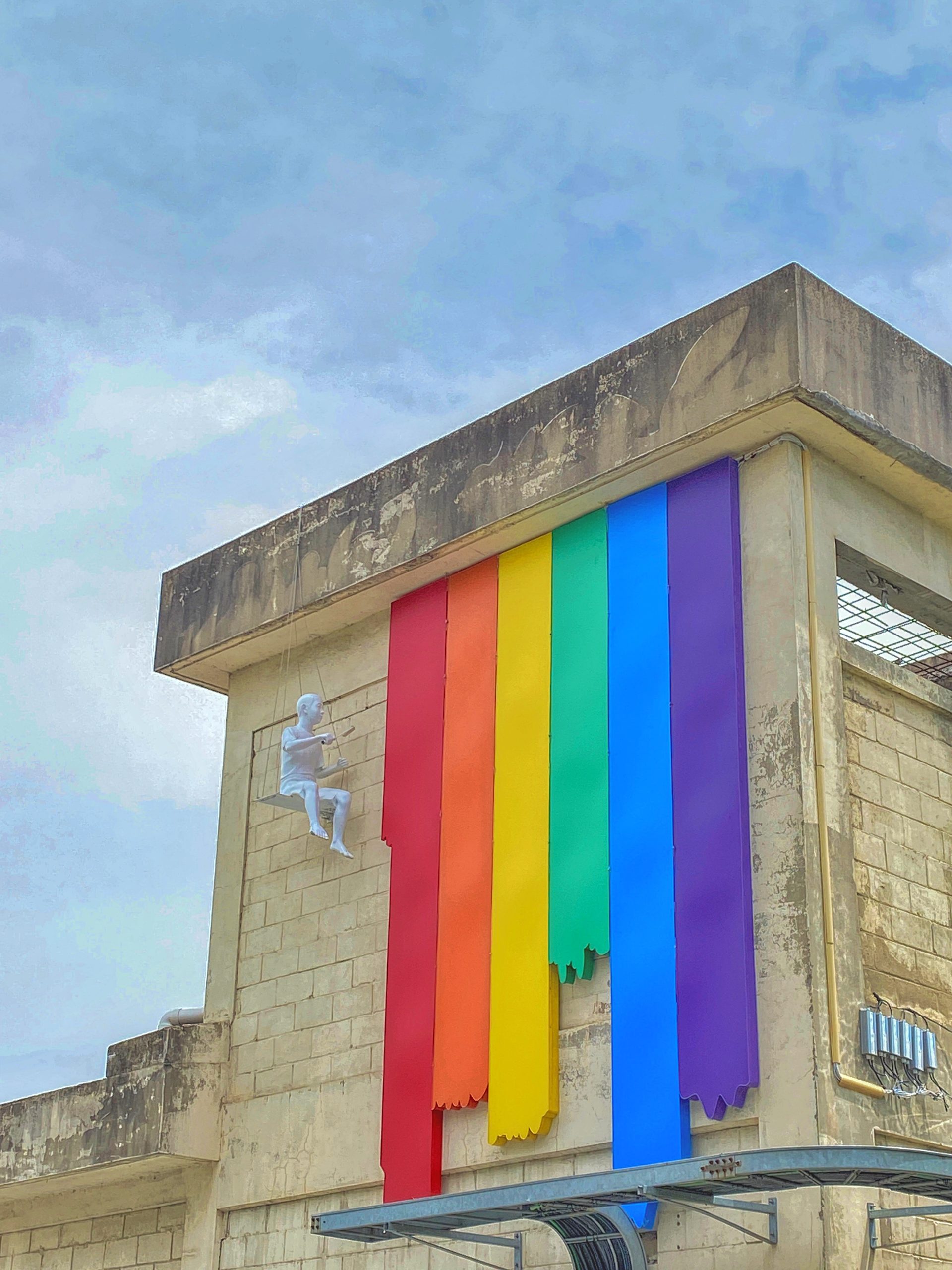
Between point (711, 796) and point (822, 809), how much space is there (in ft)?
2.89

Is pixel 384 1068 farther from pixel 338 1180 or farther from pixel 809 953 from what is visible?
pixel 809 953

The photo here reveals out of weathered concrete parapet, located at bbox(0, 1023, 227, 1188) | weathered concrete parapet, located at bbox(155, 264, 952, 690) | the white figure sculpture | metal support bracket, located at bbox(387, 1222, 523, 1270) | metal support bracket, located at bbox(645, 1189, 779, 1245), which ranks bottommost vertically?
metal support bracket, located at bbox(387, 1222, 523, 1270)

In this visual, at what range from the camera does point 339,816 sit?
1661cm

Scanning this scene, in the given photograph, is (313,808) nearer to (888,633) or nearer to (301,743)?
→ (301,743)

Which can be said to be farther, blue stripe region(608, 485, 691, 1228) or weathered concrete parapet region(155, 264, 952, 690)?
weathered concrete parapet region(155, 264, 952, 690)

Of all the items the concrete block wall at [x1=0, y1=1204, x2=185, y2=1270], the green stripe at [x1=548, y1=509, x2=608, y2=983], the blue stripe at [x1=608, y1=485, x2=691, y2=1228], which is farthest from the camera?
the concrete block wall at [x1=0, y1=1204, x2=185, y2=1270]

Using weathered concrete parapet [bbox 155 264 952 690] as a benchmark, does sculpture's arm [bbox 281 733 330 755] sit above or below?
below

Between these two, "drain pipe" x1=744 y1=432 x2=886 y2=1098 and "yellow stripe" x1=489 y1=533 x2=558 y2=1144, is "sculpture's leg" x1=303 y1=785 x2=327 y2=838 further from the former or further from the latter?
"drain pipe" x1=744 y1=432 x2=886 y2=1098

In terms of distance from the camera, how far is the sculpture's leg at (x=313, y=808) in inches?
648

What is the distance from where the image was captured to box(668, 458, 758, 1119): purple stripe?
41.8ft

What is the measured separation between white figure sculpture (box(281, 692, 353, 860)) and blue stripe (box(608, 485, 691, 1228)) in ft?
11.0

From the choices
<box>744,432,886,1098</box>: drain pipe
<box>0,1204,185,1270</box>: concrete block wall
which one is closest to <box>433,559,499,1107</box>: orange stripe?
<box>744,432,886,1098</box>: drain pipe

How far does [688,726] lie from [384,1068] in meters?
4.32

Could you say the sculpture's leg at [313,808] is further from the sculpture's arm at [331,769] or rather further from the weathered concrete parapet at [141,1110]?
the weathered concrete parapet at [141,1110]
